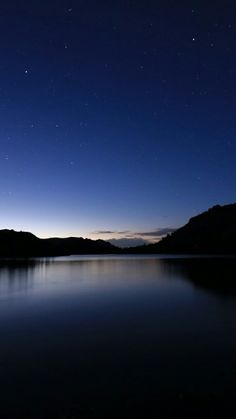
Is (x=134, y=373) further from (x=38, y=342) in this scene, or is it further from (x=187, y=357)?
(x=38, y=342)

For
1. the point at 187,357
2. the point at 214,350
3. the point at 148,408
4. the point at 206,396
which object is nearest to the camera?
the point at 148,408

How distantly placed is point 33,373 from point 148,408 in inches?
211

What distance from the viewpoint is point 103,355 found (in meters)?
14.8

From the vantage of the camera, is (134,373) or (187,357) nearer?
(134,373)

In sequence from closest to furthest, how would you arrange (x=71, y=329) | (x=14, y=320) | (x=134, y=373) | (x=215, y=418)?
1. (x=215, y=418)
2. (x=134, y=373)
3. (x=71, y=329)
4. (x=14, y=320)

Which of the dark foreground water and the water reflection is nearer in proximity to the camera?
the dark foreground water

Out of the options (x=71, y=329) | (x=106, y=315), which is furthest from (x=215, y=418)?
(x=106, y=315)

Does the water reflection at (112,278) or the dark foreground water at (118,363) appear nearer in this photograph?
the dark foreground water at (118,363)

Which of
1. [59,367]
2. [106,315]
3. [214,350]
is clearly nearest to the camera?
[59,367]

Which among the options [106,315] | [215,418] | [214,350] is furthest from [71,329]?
[215,418]

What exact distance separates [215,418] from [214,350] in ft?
24.2

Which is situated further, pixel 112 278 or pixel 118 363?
pixel 112 278

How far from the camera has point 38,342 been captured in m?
17.7

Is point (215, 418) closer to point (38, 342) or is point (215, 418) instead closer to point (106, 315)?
point (38, 342)
